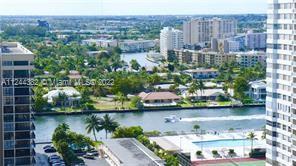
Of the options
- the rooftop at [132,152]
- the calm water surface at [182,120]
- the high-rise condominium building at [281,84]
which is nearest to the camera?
the high-rise condominium building at [281,84]

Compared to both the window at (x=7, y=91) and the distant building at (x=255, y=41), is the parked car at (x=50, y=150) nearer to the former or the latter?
the window at (x=7, y=91)

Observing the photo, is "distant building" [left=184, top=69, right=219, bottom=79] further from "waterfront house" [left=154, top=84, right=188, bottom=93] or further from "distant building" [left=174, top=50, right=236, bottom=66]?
"distant building" [left=174, top=50, right=236, bottom=66]

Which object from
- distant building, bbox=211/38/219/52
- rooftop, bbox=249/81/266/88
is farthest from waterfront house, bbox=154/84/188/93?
distant building, bbox=211/38/219/52

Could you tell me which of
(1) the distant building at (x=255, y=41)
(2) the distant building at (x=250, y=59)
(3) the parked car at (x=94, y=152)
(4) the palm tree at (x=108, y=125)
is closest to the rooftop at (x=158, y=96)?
(4) the palm tree at (x=108, y=125)

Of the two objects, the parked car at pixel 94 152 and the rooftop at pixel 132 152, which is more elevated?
the rooftop at pixel 132 152

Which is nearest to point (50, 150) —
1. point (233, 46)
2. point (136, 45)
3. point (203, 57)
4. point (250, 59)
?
point (250, 59)

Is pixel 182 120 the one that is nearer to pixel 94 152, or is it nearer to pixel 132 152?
pixel 94 152
